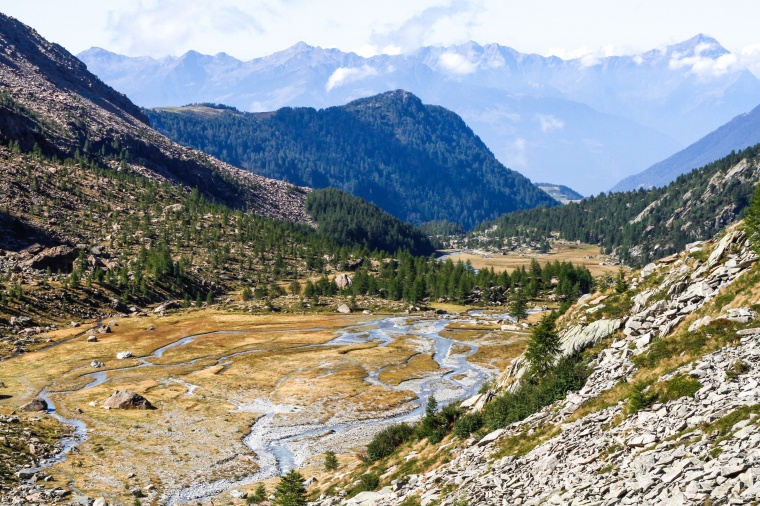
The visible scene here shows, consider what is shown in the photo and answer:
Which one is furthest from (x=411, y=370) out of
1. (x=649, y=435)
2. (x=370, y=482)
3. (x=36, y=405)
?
(x=649, y=435)

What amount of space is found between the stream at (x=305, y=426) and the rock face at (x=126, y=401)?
756 centimetres

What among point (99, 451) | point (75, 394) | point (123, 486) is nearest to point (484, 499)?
point (123, 486)

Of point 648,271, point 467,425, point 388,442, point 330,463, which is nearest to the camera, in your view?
point 467,425

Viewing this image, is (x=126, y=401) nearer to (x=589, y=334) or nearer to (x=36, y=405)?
(x=36, y=405)

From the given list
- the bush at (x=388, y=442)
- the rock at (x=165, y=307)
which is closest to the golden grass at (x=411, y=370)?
the bush at (x=388, y=442)

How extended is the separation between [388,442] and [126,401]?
50953mm

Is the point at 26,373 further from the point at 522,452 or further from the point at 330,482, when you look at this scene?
the point at 522,452

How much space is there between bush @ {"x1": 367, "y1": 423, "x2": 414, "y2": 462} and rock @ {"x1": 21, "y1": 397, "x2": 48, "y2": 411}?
54.6 meters

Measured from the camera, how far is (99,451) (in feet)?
241

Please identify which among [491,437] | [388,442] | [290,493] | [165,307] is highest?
[491,437]

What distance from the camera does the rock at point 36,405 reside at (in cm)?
8850

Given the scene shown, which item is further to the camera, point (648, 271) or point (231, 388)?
point (231, 388)

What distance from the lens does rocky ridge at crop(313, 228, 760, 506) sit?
2539cm

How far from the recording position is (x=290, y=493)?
5025cm
